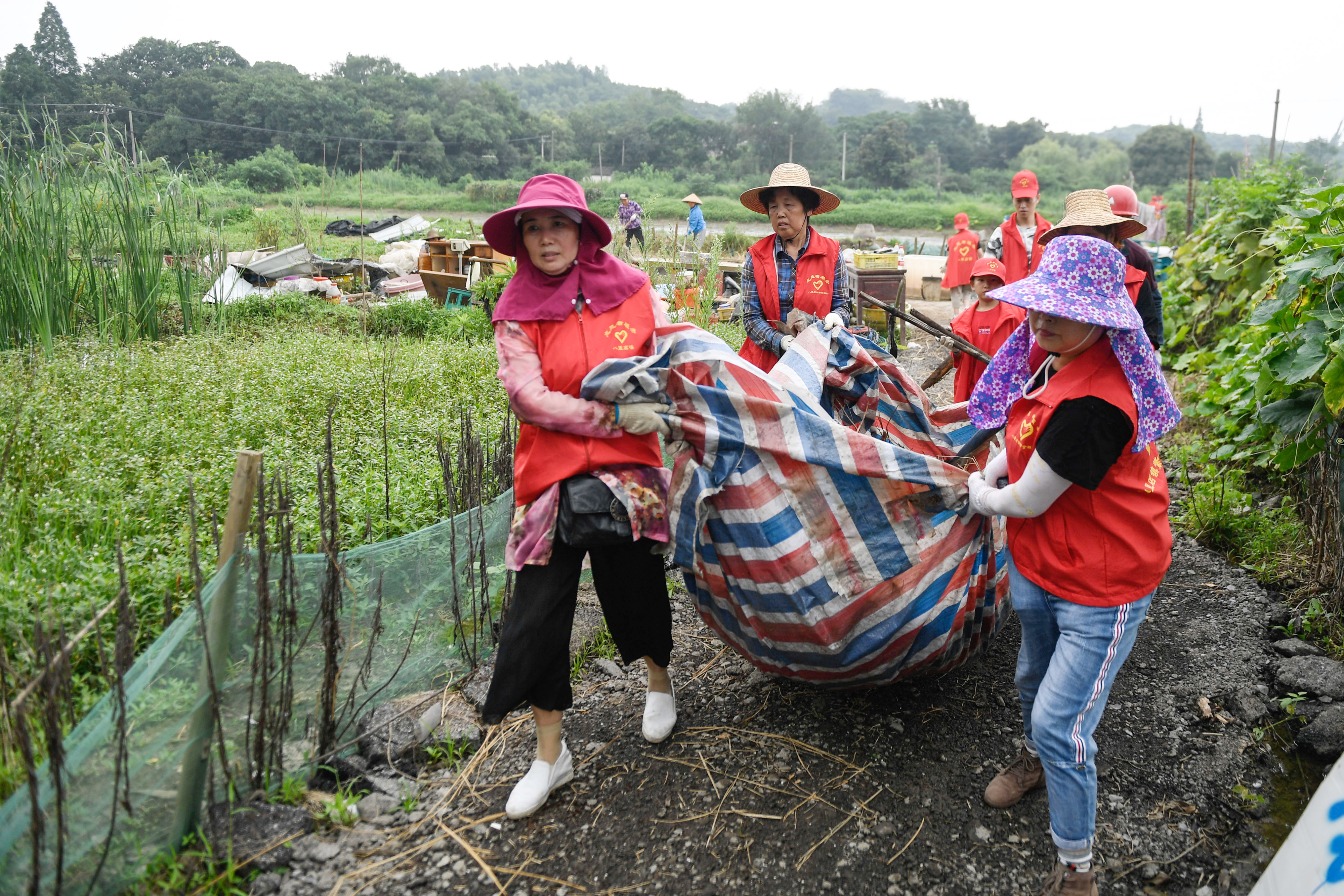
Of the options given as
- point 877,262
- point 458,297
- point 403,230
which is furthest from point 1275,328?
point 403,230

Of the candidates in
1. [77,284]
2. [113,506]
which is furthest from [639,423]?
[77,284]

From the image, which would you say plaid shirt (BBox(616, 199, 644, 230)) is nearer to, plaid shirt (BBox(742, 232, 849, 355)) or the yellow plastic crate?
the yellow plastic crate

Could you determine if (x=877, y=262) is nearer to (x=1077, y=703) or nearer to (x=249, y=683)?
(x=1077, y=703)

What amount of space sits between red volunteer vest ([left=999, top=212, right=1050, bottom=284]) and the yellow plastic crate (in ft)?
13.6

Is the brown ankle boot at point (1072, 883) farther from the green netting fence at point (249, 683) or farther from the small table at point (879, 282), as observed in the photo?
the small table at point (879, 282)

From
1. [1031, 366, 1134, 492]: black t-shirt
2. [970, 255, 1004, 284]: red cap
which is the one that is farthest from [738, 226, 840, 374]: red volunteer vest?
[1031, 366, 1134, 492]: black t-shirt

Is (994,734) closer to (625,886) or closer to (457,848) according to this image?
(625,886)

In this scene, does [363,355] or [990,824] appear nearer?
[990,824]

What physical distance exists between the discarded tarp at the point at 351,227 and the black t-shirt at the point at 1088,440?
1972 centimetres

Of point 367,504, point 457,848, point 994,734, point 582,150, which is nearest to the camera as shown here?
point 457,848

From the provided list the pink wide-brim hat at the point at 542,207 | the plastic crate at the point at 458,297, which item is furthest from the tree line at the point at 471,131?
the pink wide-brim hat at the point at 542,207

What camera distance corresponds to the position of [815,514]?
2.19 metres

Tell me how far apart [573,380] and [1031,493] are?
45.4 inches

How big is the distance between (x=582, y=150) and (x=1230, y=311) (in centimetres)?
5712
